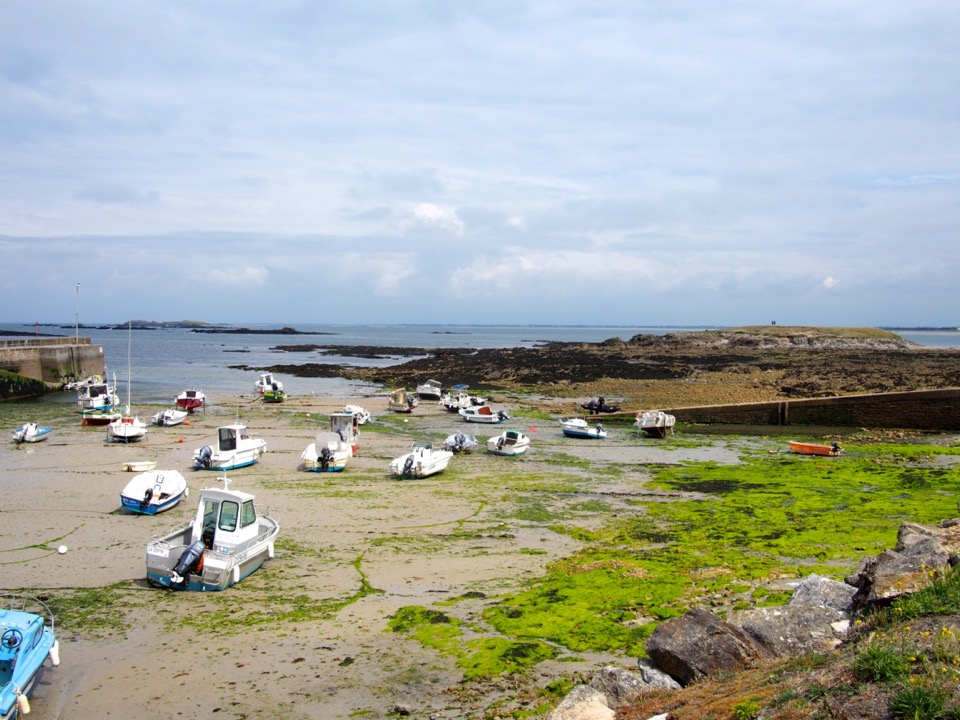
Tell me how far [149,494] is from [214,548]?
616 centimetres

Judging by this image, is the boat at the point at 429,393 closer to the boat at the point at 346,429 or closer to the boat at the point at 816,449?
the boat at the point at 346,429

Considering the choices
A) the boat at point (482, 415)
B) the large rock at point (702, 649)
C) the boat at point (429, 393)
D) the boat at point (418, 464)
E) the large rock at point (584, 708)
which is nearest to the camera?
the large rock at point (584, 708)

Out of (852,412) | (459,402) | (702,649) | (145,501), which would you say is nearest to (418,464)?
(145,501)

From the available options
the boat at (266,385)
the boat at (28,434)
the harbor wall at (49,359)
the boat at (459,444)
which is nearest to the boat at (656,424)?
the boat at (459,444)

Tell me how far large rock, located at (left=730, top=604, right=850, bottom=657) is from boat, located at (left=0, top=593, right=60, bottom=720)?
31.4ft

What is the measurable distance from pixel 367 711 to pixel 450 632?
2.66m

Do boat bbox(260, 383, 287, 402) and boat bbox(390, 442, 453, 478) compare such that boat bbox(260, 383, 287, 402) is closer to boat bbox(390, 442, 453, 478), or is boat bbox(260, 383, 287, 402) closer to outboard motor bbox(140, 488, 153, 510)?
boat bbox(390, 442, 453, 478)

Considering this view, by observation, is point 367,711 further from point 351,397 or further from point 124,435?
point 351,397

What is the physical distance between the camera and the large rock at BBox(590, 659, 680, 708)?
812 centimetres

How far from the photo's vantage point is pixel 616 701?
8.09 m

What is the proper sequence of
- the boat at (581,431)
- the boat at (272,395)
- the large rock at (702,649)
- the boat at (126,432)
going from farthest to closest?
the boat at (272,395) → the boat at (581,431) → the boat at (126,432) → the large rock at (702,649)

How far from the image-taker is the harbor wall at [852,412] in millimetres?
40344

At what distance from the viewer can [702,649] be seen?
860cm

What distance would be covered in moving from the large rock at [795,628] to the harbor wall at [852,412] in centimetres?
3395
